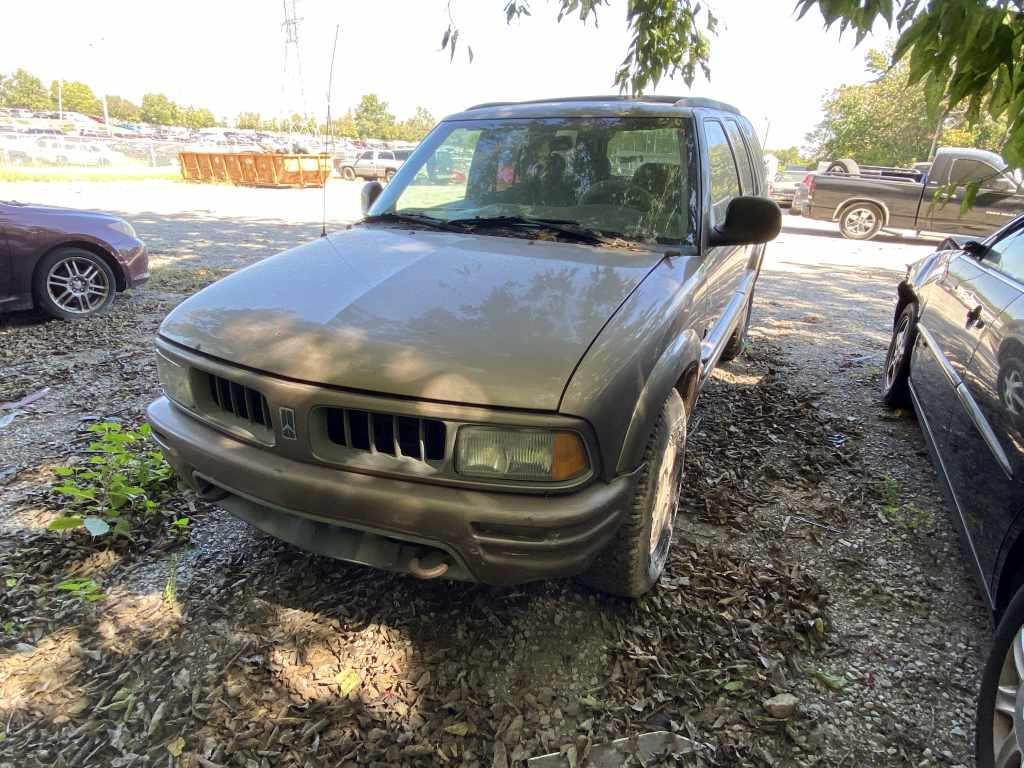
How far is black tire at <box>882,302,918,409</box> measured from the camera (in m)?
4.07

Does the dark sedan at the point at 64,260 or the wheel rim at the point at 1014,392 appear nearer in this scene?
the wheel rim at the point at 1014,392

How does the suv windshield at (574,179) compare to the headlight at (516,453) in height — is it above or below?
above

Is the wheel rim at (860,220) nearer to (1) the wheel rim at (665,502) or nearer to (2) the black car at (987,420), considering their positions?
(2) the black car at (987,420)

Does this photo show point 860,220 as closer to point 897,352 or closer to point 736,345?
point 736,345

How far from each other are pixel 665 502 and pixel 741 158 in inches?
108

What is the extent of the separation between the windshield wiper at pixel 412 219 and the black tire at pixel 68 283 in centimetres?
412

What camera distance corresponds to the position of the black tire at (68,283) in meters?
5.65

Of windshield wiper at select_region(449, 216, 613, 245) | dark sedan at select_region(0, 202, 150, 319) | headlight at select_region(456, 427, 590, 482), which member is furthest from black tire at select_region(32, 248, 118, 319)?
headlight at select_region(456, 427, 590, 482)

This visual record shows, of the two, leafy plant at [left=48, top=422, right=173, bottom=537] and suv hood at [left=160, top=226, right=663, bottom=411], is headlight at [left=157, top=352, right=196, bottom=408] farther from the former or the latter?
leafy plant at [left=48, top=422, right=173, bottom=537]

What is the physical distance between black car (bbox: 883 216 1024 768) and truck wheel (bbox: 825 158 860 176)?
1265cm

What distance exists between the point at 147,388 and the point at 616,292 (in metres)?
3.69

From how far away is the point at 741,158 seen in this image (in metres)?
4.19

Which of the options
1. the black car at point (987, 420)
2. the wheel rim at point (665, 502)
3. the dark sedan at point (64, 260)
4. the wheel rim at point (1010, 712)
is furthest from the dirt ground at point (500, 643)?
the dark sedan at point (64, 260)

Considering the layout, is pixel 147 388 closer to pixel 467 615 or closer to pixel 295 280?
pixel 295 280
